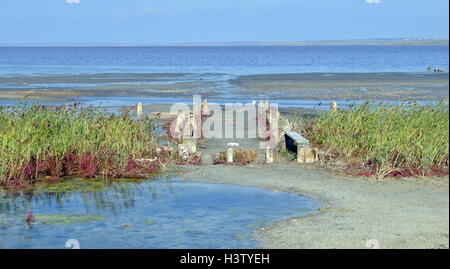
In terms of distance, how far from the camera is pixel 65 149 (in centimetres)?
1605

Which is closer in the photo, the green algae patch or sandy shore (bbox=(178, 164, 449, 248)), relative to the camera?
sandy shore (bbox=(178, 164, 449, 248))

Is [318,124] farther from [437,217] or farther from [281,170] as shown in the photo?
[437,217]

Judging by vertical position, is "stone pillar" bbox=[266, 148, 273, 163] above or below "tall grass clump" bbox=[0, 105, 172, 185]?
below

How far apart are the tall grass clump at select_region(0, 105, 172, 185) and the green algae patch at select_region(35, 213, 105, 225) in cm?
281

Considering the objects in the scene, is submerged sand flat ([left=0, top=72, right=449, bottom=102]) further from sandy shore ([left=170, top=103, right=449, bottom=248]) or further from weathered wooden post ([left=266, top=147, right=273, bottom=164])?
sandy shore ([left=170, top=103, right=449, bottom=248])

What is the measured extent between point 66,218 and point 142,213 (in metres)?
1.24

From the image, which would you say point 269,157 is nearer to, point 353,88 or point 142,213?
point 142,213

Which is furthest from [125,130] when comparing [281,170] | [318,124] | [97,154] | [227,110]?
[227,110]

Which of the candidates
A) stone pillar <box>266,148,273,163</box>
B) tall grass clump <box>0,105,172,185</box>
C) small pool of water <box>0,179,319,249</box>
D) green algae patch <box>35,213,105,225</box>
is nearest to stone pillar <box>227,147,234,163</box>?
stone pillar <box>266,148,273,163</box>

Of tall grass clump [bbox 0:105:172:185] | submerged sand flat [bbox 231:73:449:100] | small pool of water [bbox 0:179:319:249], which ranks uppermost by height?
tall grass clump [bbox 0:105:172:185]

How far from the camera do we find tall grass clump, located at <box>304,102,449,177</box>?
15.9 m

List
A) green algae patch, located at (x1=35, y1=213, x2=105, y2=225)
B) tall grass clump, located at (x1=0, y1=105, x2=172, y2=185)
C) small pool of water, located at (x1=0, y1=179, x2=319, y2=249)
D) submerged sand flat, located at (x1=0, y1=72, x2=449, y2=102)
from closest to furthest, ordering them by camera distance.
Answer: small pool of water, located at (x1=0, y1=179, x2=319, y2=249)
green algae patch, located at (x1=35, y1=213, x2=105, y2=225)
tall grass clump, located at (x1=0, y1=105, x2=172, y2=185)
submerged sand flat, located at (x1=0, y1=72, x2=449, y2=102)

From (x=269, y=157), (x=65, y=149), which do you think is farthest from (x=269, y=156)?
(x=65, y=149)

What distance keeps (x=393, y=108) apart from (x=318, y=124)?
2.29 m
